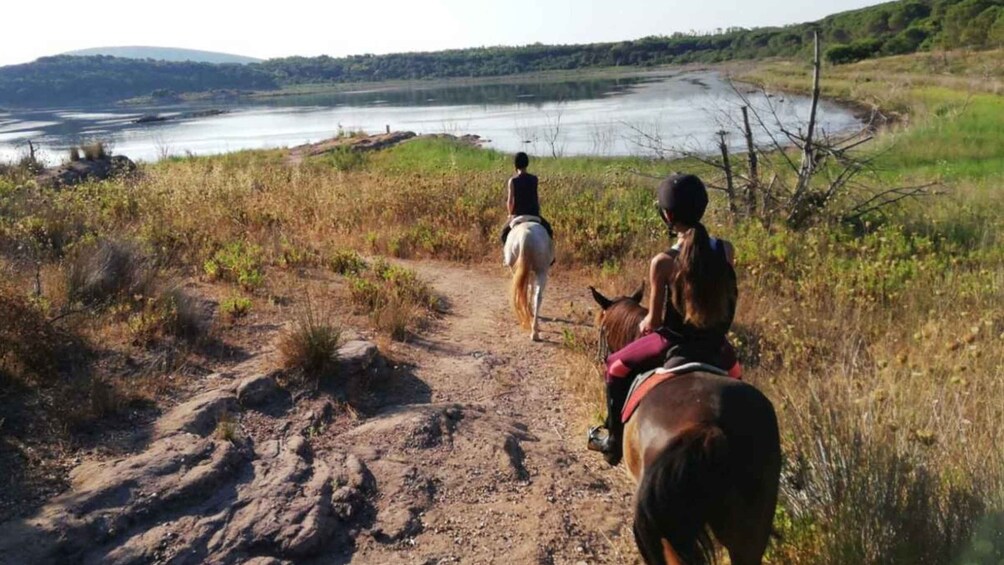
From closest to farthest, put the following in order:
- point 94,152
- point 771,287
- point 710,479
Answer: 1. point 710,479
2. point 771,287
3. point 94,152

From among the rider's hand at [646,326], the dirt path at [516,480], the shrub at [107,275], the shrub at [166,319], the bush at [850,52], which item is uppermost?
the bush at [850,52]

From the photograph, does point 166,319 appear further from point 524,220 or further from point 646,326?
point 646,326

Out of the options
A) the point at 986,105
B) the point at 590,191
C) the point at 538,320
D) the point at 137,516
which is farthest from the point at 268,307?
the point at 986,105

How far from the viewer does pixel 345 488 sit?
4.60 meters

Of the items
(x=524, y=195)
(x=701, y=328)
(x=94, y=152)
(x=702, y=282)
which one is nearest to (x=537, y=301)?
(x=524, y=195)

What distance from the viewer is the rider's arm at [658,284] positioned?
3.74 meters

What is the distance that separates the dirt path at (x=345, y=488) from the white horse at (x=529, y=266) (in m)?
1.89

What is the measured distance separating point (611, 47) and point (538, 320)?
535 ft

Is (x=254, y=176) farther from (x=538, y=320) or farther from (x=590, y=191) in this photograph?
(x=538, y=320)

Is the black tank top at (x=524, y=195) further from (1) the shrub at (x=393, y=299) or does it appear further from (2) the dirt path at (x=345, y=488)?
(2) the dirt path at (x=345, y=488)

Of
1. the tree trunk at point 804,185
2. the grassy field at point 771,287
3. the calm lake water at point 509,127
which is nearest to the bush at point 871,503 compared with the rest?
the grassy field at point 771,287

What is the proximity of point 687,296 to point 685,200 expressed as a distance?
48 cm

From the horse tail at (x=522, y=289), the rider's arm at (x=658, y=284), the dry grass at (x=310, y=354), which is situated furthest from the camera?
the horse tail at (x=522, y=289)

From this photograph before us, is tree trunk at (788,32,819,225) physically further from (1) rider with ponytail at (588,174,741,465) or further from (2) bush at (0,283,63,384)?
(2) bush at (0,283,63,384)
